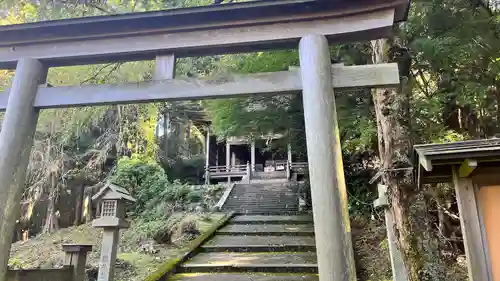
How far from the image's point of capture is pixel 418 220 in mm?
7863

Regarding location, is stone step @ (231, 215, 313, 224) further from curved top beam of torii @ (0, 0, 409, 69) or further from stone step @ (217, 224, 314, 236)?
curved top beam of torii @ (0, 0, 409, 69)

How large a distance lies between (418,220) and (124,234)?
29.7ft

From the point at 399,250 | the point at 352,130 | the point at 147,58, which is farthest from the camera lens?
the point at 352,130

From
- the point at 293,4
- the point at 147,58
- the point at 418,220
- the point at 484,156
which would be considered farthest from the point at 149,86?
the point at 418,220

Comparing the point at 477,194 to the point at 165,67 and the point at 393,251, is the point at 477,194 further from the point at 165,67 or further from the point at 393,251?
the point at 165,67

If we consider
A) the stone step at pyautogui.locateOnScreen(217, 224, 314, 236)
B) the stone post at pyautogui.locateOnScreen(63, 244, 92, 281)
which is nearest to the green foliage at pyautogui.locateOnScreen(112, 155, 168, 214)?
the stone step at pyautogui.locateOnScreen(217, 224, 314, 236)

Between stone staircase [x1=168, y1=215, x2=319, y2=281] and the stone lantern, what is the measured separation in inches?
61.6

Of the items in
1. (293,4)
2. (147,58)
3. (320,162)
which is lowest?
(320,162)

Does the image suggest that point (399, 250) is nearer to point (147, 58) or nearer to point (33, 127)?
point (147, 58)

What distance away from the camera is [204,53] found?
13.2 feet

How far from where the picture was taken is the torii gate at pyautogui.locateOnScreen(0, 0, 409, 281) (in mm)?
3348

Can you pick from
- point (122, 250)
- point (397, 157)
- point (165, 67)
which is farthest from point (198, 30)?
point (122, 250)

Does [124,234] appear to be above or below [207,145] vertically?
below

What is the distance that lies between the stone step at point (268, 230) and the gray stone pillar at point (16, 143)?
6.88 meters
